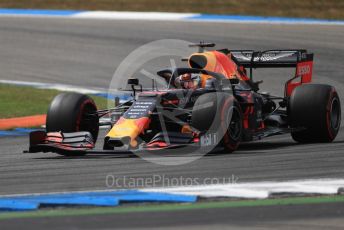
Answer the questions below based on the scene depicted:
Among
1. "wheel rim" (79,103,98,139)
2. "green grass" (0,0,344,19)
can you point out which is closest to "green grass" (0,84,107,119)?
"wheel rim" (79,103,98,139)

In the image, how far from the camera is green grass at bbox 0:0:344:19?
3139cm

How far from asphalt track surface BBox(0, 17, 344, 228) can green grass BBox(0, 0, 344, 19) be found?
5.93 feet

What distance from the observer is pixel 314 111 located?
14.0m

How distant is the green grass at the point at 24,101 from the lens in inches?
752

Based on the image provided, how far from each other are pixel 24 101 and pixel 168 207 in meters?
11.6

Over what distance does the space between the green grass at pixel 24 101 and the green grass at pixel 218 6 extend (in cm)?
1134

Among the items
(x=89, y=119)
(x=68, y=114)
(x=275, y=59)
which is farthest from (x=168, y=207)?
(x=275, y=59)

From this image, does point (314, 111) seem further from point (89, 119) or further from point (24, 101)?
point (24, 101)

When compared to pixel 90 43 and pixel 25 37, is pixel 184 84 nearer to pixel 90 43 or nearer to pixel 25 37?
pixel 90 43

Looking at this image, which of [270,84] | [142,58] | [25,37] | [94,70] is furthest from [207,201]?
[25,37]

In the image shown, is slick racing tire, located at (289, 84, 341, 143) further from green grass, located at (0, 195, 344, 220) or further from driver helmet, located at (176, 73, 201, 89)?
green grass, located at (0, 195, 344, 220)

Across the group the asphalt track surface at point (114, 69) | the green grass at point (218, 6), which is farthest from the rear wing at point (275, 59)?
the green grass at point (218, 6)

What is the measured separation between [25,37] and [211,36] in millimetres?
5659

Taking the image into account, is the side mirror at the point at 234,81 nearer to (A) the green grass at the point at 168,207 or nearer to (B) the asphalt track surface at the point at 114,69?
(B) the asphalt track surface at the point at 114,69
